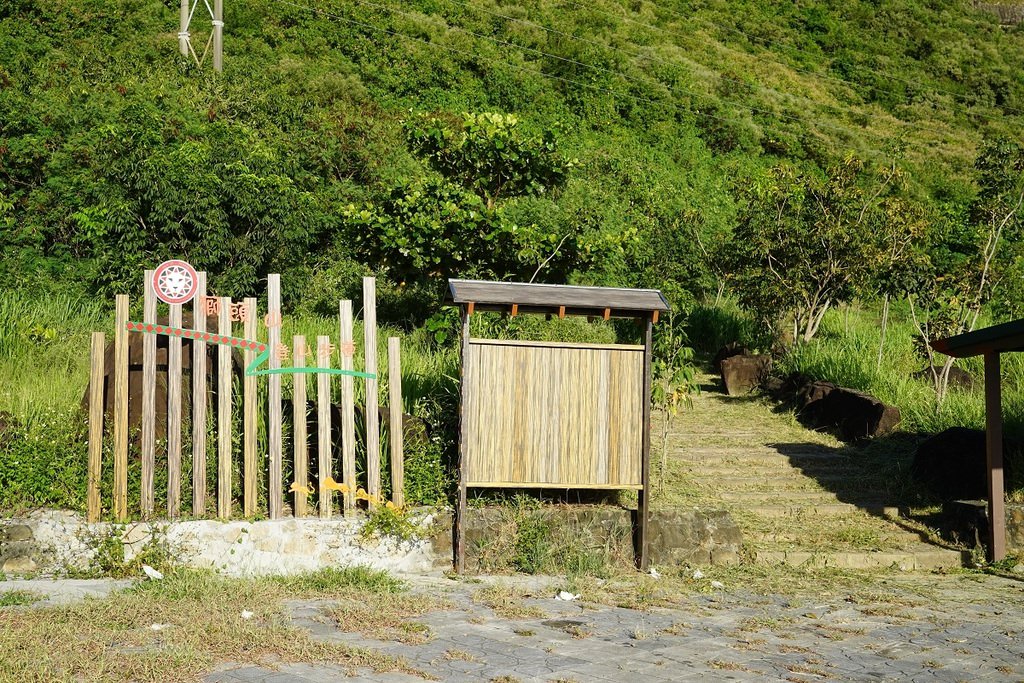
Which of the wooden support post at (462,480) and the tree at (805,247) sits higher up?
the tree at (805,247)

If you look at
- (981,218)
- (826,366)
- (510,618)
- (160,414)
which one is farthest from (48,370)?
(981,218)

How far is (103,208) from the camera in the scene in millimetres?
13188

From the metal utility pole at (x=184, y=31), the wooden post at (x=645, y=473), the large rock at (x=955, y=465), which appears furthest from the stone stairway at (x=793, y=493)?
the metal utility pole at (x=184, y=31)

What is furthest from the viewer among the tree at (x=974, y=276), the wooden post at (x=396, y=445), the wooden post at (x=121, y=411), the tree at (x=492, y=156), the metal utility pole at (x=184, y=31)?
the metal utility pole at (x=184, y=31)

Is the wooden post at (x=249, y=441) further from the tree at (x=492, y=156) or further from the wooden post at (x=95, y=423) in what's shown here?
the tree at (x=492, y=156)

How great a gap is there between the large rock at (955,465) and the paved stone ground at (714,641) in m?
2.58

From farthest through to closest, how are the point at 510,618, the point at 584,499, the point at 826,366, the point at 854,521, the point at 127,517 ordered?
the point at 826,366 → the point at 854,521 → the point at 584,499 → the point at 127,517 → the point at 510,618

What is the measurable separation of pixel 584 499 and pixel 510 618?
233 cm

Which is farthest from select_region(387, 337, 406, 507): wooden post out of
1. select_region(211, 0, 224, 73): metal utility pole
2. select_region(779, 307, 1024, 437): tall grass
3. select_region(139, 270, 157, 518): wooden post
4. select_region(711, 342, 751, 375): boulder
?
select_region(211, 0, 224, 73): metal utility pole

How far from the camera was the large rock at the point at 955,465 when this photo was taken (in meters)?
10.1

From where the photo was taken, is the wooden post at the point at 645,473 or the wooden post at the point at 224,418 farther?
the wooden post at the point at 645,473

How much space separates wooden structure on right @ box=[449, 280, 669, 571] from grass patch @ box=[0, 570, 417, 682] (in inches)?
84.2

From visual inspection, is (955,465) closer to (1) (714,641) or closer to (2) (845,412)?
(2) (845,412)

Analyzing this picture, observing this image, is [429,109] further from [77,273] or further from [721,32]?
[721,32]
